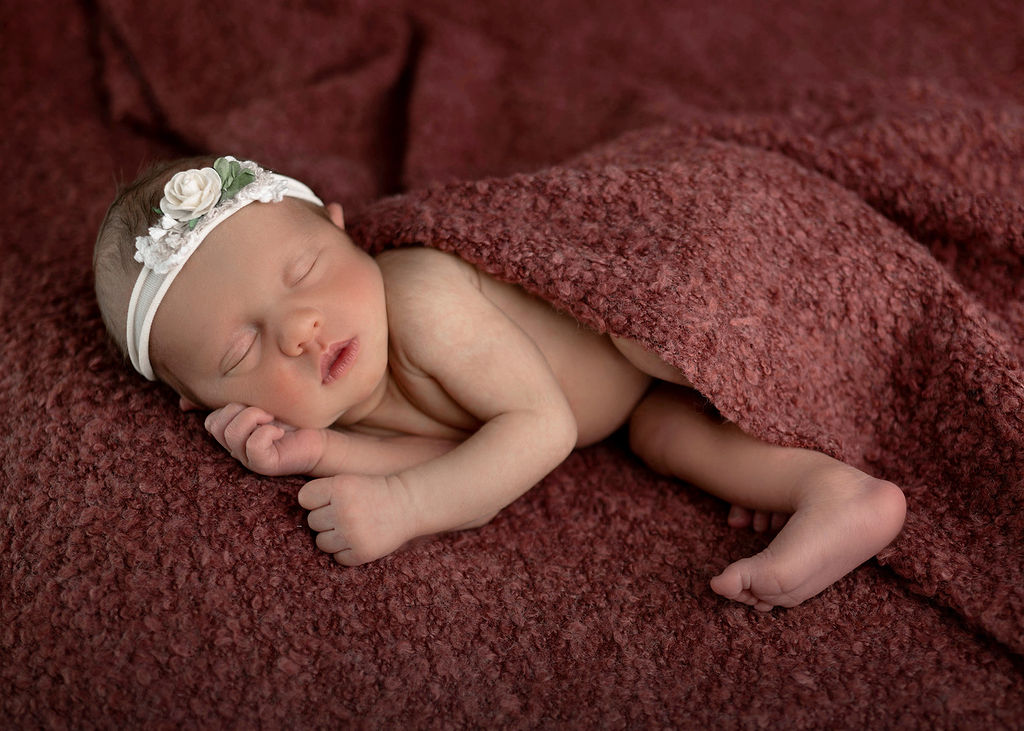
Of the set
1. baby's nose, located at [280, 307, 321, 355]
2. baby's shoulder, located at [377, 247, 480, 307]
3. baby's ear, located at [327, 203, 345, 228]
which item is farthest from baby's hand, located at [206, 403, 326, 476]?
baby's ear, located at [327, 203, 345, 228]

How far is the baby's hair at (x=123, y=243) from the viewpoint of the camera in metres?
1.37

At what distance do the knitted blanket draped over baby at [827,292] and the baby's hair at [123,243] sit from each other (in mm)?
349

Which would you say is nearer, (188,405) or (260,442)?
(260,442)

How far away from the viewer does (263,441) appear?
1.33 metres

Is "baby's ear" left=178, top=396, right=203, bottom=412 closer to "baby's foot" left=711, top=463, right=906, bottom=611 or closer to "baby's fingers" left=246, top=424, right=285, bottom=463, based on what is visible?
"baby's fingers" left=246, top=424, right=285, bottom=463

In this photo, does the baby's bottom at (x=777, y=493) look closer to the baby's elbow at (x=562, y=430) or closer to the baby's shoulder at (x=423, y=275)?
the baby's elbow at (x=562, y=430)

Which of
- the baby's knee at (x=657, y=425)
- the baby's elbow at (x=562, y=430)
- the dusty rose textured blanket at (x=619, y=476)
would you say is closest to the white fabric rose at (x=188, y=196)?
the dusty rose textured blanket at (x=619, y=476)

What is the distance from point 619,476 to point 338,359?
53 cm

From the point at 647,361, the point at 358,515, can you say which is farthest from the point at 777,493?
the point at 358,515

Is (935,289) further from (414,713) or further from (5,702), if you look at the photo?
(5,702)

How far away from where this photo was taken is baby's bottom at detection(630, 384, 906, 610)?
129 centimetres

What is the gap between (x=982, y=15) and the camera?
7.33ft

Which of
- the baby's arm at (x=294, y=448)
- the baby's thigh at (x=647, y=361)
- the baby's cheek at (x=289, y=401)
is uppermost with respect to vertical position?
the baby's thigh at (x=647, y=361)

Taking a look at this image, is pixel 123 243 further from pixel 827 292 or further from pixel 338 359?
pixel 827 292
